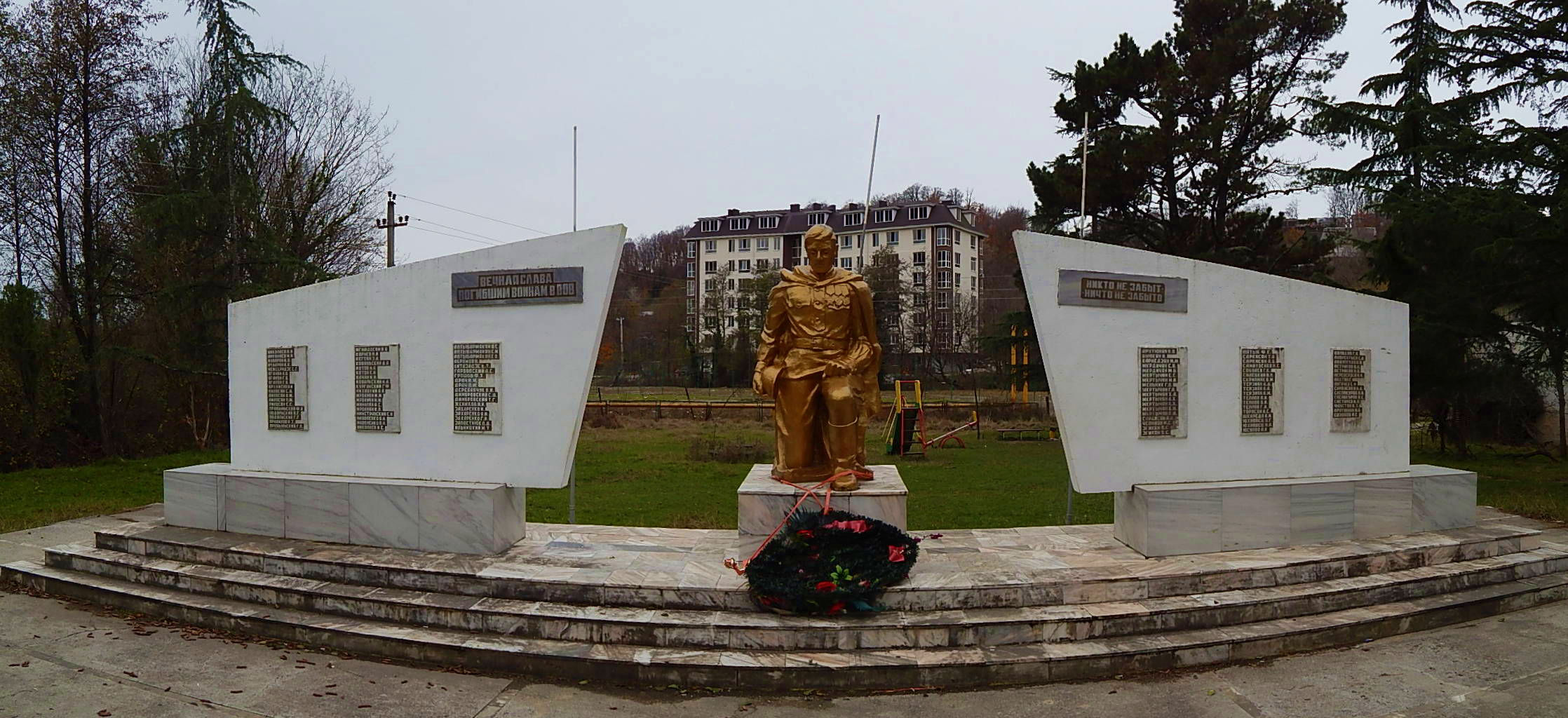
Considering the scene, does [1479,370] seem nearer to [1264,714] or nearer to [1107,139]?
[1107,139]

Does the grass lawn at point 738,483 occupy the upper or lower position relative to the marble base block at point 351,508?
lower

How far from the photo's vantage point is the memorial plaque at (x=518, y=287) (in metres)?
7.41

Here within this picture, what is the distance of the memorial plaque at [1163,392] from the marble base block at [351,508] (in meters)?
5.52

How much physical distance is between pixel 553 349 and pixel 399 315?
1579 mm

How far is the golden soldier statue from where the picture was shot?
7598 millimetres

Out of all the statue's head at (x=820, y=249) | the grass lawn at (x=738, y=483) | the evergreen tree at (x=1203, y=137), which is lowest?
the grass lawn at (x=738, y=483)

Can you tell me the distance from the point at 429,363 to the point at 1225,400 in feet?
22.8

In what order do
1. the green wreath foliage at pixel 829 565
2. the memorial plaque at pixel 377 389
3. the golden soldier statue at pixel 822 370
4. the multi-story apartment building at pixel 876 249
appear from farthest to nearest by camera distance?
the multi-story apartment building at pixel 876 249 < the memorial plaque at pixel 377 389 < the golden soldier statue at pixel 822 370 < the green wreath foliage at pixel 829 565

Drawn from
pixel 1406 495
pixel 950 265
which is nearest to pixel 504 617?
pixel 1406 495

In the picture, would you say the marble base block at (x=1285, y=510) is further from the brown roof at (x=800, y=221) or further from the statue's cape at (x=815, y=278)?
the brown roof at (x=800, y=221)

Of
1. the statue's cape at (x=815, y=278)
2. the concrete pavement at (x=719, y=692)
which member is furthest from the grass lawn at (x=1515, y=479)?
the statue's cape at (x=815, y=278)

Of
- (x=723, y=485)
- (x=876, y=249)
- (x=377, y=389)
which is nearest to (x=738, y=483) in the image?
(x=723, y=485)

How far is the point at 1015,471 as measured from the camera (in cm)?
1648

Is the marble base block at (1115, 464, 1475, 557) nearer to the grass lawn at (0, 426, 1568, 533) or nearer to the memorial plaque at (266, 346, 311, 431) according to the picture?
the grass lawn at (0, 426, 1568, 533)
